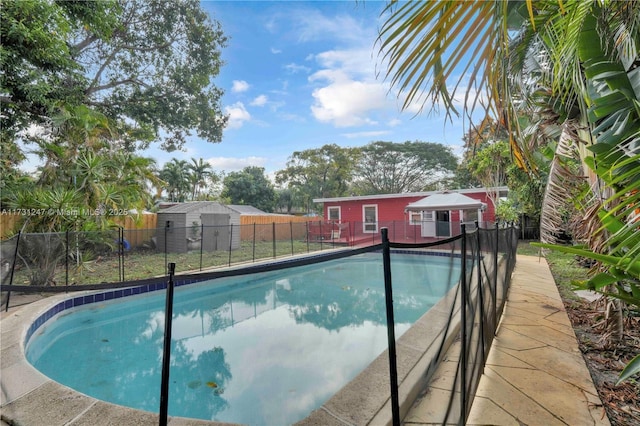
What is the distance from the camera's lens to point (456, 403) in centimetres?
170

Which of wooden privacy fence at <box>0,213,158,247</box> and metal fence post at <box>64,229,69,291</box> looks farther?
wooden privacy fence at <box>0,213,158,247</box>

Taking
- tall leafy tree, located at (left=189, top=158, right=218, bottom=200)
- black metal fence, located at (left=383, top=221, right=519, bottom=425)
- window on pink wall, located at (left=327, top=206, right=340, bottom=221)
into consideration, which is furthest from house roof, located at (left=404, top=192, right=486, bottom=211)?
tall leafy tree, located at (left=189, top=158, right=218, bottom=200)

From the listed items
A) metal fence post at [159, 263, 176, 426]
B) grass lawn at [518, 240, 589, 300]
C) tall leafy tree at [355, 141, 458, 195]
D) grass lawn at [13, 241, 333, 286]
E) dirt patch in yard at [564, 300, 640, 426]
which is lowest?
dirt patch in yard at [564, 300, 640, 426]

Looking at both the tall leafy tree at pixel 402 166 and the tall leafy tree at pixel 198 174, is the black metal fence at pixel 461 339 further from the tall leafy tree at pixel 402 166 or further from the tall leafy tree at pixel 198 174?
the tall leafy tree at pixel 402 166

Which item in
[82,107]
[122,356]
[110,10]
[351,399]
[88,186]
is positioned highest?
[110,10]

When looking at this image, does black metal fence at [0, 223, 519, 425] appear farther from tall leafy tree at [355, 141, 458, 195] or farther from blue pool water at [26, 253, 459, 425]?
tall leafy tree at [355, 141, 458, 195]

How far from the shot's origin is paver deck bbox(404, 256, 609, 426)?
6.24 ft

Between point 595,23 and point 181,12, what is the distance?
1323cm

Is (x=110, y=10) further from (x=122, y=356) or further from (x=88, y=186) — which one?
(x=122, y=356)

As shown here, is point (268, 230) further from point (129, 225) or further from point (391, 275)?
point (391, 275)

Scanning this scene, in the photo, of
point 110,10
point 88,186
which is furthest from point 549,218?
point 110,10

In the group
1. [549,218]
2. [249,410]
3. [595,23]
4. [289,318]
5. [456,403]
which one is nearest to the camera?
[456,403]

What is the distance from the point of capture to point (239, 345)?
13.1 ft

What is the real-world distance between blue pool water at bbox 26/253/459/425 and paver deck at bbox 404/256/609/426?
78cm
